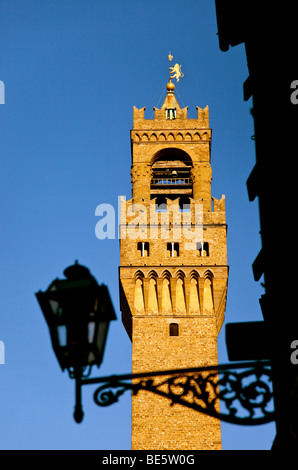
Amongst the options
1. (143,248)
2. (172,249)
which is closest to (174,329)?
(172,249)

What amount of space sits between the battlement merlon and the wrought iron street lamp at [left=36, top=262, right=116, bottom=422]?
37092 millimetres

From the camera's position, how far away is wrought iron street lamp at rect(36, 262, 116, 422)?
6.10 metres

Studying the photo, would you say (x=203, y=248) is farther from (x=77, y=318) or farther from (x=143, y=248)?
(x=77, y=318)

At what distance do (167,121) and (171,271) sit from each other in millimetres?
9235

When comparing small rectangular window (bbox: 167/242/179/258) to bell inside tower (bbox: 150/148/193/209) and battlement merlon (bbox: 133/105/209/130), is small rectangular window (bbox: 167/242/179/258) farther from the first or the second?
battlement merlon (bbox: 133/105/209/130)

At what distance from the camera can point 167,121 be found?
43062 millimetres

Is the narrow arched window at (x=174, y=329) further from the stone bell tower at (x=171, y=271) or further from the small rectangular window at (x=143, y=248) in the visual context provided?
the small rectangular window at (x=143, y=248)

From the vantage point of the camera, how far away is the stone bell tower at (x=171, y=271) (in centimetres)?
3366

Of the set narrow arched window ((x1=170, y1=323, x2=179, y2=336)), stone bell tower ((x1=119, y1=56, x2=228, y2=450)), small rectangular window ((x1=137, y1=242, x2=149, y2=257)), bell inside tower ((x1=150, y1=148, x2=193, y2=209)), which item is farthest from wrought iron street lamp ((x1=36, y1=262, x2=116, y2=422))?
bell inside tower ((x1=150, y1=148, x2=193, y2=209))

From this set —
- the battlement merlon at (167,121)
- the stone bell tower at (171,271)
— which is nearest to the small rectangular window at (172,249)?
the stone bell tower at (171,271)

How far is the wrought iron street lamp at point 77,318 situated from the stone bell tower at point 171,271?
27366mm
